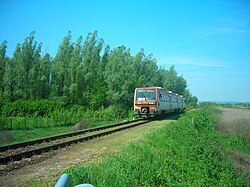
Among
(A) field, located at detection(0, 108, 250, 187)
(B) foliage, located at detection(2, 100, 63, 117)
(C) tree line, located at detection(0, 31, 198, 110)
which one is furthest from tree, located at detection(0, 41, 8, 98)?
(A) field, located at detection(0, 108, 250, 187)

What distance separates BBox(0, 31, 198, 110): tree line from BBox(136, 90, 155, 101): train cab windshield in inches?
353

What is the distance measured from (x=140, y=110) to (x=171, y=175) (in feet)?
60.3

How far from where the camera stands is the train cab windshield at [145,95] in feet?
83.7

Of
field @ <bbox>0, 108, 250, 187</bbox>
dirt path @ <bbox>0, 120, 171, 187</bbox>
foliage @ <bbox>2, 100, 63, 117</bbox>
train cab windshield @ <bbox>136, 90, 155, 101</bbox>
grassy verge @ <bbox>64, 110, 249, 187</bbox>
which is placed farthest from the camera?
train cab windshield @ <bbox>136, 90, 155, 101</bbox>

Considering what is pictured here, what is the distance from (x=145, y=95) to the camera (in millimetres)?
25859

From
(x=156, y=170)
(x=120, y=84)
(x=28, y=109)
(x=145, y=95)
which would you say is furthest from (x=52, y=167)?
(x=120, y=84)

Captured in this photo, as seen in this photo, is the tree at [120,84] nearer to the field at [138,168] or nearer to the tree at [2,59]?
the tree at [2,59]

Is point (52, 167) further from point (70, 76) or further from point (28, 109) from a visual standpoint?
point (70, 76)

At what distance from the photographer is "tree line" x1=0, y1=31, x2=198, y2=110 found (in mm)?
34594

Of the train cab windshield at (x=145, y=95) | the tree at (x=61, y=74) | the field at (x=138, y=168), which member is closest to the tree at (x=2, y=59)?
the tree at (x=61, y=74)

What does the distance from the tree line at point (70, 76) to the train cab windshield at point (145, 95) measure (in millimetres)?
8976

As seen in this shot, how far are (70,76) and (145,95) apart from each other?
17.1 m

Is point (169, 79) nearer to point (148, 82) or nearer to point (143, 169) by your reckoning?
point (148, 82)

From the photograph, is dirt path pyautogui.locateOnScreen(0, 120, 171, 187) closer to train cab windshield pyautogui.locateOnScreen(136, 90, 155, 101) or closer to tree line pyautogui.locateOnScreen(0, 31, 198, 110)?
train cab windshield pyautogui.locateOnScreen(136, 90, 155, 101)
